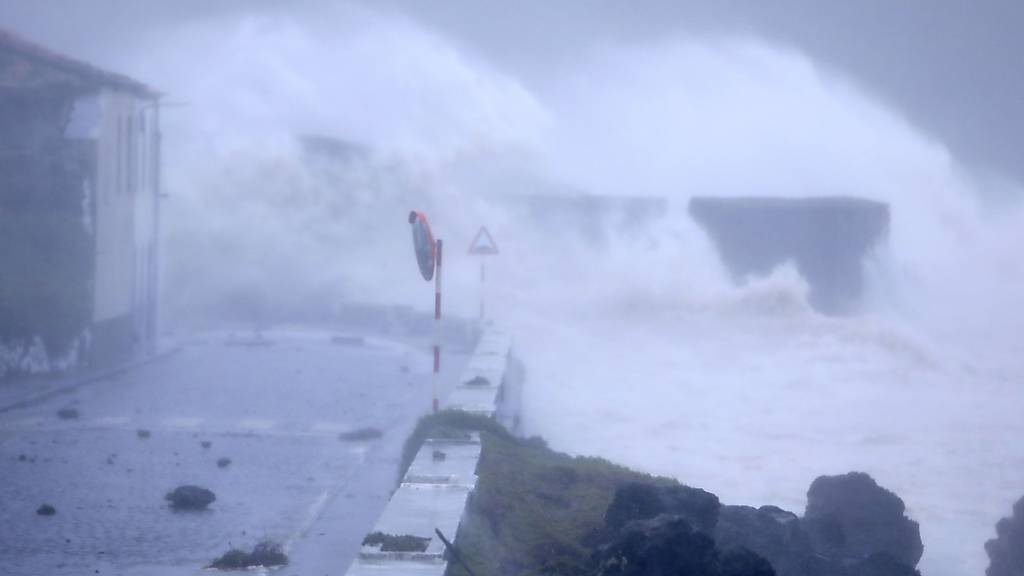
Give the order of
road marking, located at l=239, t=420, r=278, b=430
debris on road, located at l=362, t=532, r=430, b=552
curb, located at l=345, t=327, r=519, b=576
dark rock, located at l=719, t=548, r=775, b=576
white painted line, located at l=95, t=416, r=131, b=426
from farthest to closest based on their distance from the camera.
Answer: white painted line, located at l=95, t=416, r=131, b=426
road marking, located at l=239, t=420, r=278, b=430
debris on road, located at l=362, t=532, r=430, b=552
curb, located at l=345, t=327, r=519, b=576
dark rock, located at l=719, t=548, r=775, b=576

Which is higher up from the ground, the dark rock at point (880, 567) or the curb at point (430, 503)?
the curb at point (430, 503)

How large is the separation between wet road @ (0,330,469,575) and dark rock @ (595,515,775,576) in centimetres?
284

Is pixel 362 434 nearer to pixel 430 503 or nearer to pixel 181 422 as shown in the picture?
pixel 181 422

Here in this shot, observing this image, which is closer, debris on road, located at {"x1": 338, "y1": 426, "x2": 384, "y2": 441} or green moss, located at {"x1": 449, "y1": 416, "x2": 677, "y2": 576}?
green moss, located at {"x1": 449, "y1": 416, "x2": 677, "y2": 576}

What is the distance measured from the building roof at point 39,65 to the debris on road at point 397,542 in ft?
48.8

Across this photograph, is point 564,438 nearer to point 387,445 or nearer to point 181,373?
point 387,445

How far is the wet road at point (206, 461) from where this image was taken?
897cm

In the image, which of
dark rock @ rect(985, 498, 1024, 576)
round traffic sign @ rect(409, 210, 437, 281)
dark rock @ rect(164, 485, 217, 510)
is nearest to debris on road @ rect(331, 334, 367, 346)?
round traffic sign @ rect(409, 210, 437, 281)

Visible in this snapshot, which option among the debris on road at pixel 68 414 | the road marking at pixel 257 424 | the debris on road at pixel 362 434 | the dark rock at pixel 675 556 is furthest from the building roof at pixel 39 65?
the dark rock at pixel 675 556

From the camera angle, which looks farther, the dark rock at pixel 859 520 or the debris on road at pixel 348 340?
the debris on road at pixel 348 340

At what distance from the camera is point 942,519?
1230 centimetres

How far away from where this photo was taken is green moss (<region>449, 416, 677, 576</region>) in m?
7.50

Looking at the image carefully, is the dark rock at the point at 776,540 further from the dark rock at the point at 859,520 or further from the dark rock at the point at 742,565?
the dark rock at the point at 742,565

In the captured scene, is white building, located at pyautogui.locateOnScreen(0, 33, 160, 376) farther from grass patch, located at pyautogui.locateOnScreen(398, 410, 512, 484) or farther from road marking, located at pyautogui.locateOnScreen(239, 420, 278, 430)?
grass patch, located at pyautogui.locateOnScreen(398, 410, 512, 484)
